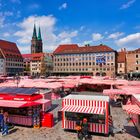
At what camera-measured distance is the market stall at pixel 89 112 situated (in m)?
12.4

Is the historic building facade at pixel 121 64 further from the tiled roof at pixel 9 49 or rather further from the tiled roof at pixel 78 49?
the tiled roof at pixel 9 49

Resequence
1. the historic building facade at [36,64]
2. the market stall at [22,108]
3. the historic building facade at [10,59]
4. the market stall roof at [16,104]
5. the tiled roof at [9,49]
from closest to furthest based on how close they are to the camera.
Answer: the market stall roof at [16,104]
the market stall at [22,108]
the historic building facade at [10,59]
the tiled roof at [9,49]
the historic building facade at [36,64]

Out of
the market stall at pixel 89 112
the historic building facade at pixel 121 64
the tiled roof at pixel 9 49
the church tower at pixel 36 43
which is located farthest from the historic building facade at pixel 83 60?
the market stall at pixel 89 112

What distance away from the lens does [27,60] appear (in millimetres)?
120375

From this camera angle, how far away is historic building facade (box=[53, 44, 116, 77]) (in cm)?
9219

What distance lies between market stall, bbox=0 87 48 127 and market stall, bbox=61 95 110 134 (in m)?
2.36

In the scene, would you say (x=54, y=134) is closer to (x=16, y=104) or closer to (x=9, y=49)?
(x=16, y=104)

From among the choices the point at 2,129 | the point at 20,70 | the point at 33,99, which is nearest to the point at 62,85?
the point at 33,99

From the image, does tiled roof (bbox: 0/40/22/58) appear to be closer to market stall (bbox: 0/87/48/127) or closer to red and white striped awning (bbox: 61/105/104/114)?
market stall (bbox: 0/87/48/127)

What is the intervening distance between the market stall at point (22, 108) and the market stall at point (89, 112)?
236 centimetres

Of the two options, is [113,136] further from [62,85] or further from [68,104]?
[62,85]

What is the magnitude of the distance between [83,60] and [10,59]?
34.3 m

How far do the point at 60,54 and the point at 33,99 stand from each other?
87.0m

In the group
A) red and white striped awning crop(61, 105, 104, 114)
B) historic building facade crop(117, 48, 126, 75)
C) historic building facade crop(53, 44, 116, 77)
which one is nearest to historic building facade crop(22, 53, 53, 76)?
historic building facade crop(53, 44, 116, 77)
